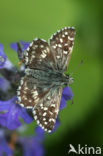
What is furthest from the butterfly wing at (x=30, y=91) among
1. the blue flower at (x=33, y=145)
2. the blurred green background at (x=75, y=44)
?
the blurred green background at (x=75, y=44)

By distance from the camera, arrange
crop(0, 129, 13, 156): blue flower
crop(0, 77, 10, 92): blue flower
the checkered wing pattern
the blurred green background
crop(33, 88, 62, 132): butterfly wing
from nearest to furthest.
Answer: crop(33, 88, 62, 132): butterfly wing, the checkered wing pattern, crop(0, 77, 10, 92): blue flower, crop(0, 129, 13, 156): blue flower, the blurred green background

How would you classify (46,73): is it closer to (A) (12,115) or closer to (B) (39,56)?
(B) (39,56)

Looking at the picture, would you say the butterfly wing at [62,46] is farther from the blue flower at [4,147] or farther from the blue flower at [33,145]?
the blue flower at [33,145]

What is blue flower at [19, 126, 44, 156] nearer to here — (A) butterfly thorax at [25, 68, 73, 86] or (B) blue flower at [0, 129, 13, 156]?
(B) blue flower at [0, 129, 13, 156]

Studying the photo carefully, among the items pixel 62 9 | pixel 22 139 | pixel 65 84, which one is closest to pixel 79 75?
Answer: pixel 62 9

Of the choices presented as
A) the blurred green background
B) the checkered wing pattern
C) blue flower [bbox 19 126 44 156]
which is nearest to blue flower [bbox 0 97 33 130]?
the checkered wing pattern

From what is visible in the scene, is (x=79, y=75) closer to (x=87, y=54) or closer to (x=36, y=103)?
(x=87, y=54)
